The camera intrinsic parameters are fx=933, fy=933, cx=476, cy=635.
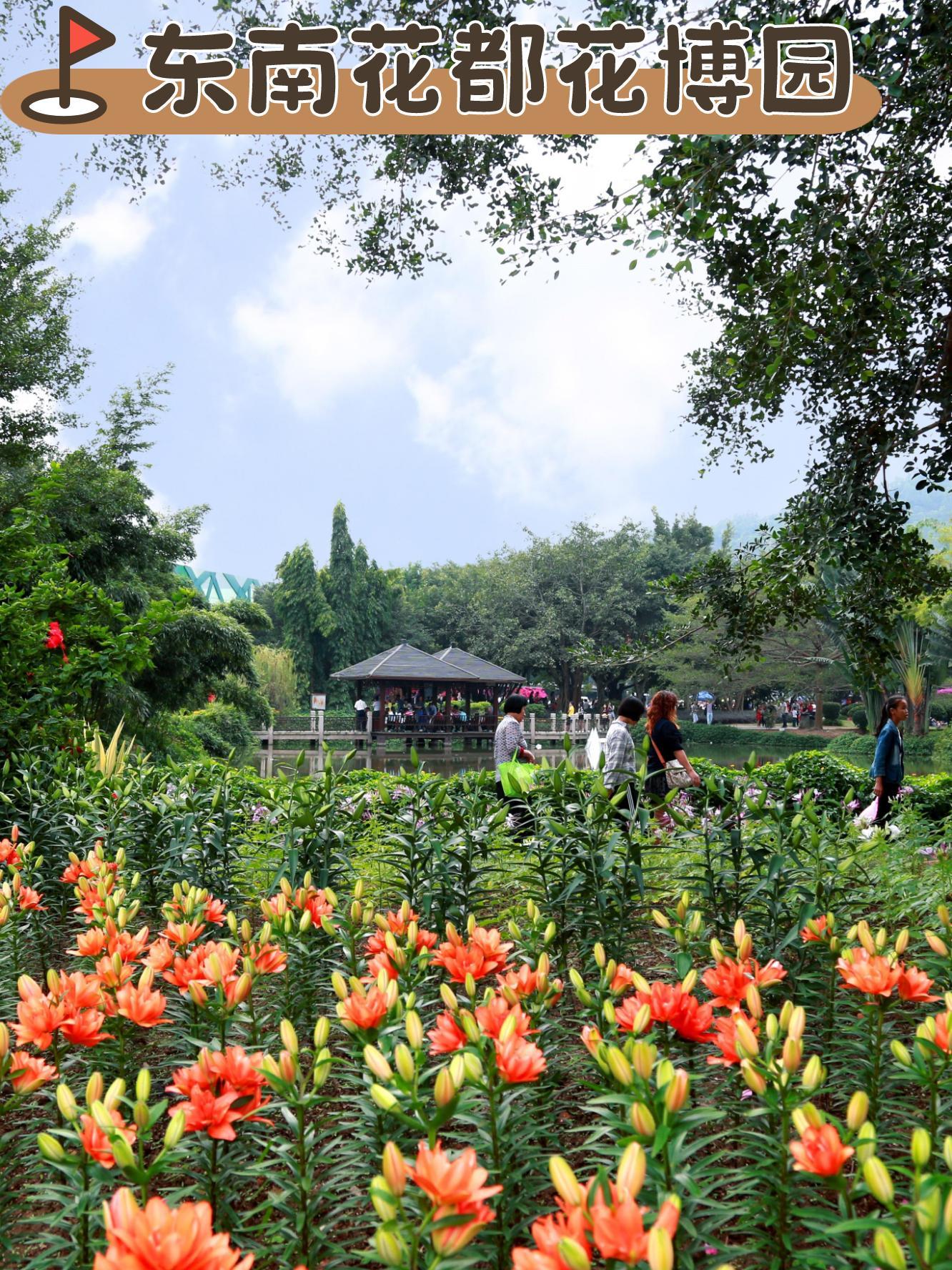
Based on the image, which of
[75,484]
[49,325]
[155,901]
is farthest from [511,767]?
[49,325]

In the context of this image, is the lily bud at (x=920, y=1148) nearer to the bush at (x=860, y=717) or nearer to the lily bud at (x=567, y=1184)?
the lily bud at (x=567, y=1184)

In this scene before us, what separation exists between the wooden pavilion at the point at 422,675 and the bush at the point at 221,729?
7040 millimetres

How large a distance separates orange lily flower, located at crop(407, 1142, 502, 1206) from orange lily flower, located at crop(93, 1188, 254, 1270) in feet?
0.61

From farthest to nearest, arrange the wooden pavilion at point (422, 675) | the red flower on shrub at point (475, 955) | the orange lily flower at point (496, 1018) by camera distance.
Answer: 1. the wooden pavilion at point (422, 675)
2. the red flower on shrub at point (475, 955)
3. the orange lily flower at point (496, 1018)

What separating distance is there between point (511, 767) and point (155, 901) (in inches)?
95.5

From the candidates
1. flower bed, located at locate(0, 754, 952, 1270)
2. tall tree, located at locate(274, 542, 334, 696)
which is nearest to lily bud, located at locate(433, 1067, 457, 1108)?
flower bed, located at locate(0, 754, 952, 1270)

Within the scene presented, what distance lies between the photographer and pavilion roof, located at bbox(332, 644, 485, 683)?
29.1m

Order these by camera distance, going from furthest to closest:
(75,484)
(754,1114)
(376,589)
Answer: (376,589), (75,484), (754,1114)

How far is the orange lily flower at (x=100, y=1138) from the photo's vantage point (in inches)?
47.3

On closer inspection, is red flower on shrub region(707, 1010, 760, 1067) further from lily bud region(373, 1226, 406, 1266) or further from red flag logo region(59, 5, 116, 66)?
red flag logo region(59, 5, 116, 66)

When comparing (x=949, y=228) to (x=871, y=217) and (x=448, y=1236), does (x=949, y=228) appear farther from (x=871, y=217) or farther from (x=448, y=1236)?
(x=448, y=1236)

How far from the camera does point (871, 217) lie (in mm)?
4898

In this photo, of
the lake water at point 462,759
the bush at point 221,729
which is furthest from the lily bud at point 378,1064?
the lake water at point 462,759

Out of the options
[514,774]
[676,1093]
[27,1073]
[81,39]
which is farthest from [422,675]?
[676,1093]
